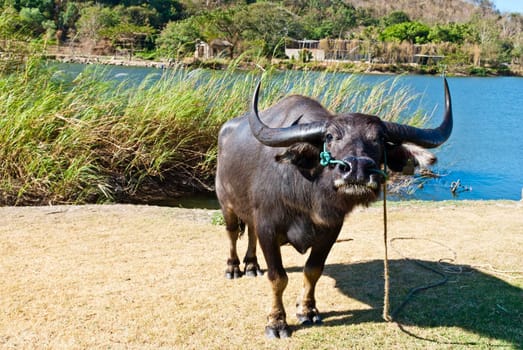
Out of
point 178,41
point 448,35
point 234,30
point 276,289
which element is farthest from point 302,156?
point 448,35

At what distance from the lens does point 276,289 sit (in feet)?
11.2

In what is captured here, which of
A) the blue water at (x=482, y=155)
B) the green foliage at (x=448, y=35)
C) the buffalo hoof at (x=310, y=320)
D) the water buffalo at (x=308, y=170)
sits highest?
the green foliage at (x=448, y=35)

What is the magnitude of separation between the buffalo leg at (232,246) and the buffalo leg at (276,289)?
0.96m

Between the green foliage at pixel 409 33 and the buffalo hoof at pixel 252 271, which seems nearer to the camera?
the buffalo hoof at pixel 252 271

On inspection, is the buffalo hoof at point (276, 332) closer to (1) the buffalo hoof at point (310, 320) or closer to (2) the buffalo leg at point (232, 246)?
(1) the buffalo hoof at point (310, 320)

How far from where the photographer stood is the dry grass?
10.8 feet

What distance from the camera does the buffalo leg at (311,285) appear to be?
3502mm

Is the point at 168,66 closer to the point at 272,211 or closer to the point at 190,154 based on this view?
the point at 190,154

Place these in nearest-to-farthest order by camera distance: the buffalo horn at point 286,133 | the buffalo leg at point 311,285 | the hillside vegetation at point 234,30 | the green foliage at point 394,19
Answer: the buffalo horn at point 286,133
the buffalo leg at point 311,285
the hillside vegetation at point 234,30
the green foliage at point 394,19

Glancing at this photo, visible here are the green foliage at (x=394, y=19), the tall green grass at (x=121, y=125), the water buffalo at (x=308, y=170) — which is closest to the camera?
the water buffalo at (x=308, y=170)

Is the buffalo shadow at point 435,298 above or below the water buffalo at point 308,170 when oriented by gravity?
below

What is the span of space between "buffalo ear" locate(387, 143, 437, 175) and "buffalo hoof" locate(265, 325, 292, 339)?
1.25m

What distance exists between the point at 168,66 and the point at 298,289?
6.24m

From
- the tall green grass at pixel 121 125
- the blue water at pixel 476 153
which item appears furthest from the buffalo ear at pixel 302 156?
the blue water at pixel 476 153
